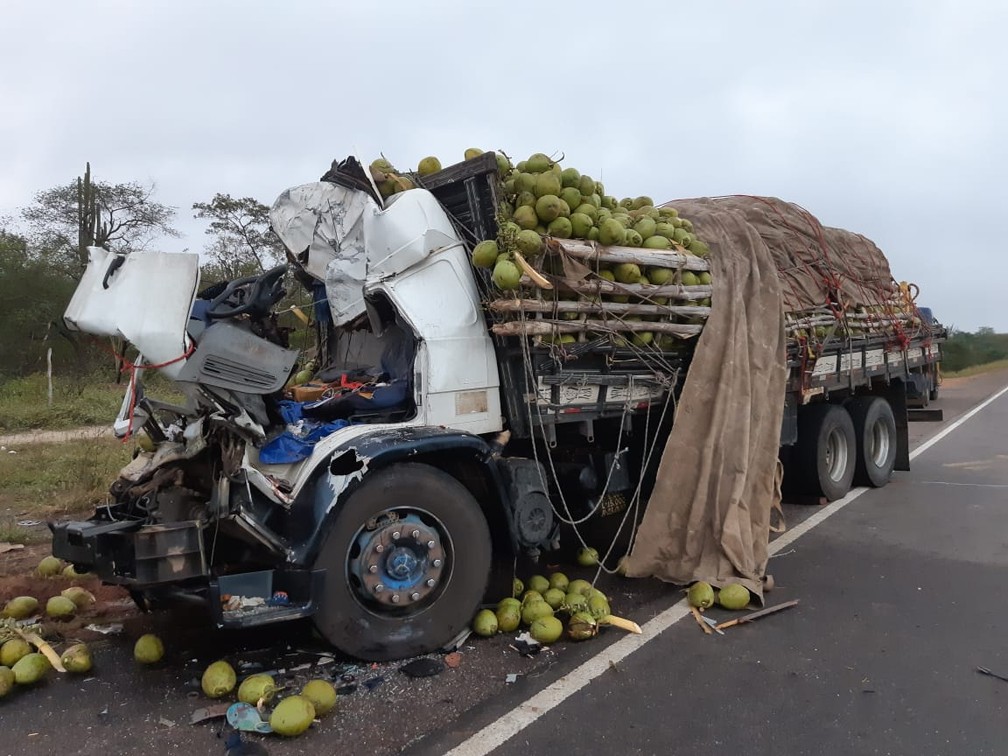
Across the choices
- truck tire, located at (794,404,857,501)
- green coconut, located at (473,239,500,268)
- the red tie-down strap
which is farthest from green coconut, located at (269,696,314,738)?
truck tire, located at (794,404,857,501)

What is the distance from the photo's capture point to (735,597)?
191 inches

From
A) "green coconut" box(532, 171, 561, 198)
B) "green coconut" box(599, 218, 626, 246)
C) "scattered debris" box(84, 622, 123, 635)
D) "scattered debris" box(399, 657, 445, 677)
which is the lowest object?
"scattered debris" box(399, 657, 445, 677)

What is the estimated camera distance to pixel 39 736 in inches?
133

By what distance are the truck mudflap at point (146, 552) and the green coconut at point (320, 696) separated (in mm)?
740

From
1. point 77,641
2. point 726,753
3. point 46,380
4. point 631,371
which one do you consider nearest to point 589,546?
point 631,371

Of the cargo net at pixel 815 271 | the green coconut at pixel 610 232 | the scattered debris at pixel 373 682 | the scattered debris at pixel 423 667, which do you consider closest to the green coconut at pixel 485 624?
the scattered debris at pixel 423 667

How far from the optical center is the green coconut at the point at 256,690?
139 inches

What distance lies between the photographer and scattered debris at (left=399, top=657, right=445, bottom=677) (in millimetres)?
3957

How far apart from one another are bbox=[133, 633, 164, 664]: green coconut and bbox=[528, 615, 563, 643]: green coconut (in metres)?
2.00

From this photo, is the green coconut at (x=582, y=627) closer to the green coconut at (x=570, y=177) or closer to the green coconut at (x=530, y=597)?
the green coconut at (x=530, y=597)

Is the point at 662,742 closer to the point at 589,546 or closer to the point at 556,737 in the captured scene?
the point at 556,737

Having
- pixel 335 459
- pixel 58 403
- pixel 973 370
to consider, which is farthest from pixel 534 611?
pixel 973 370

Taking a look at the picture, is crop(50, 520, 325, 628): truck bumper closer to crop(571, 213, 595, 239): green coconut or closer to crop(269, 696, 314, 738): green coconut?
crop(269, 696, 314, 738): green coconut

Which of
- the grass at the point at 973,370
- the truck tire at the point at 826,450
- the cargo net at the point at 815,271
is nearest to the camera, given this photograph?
the cargo net at the point at 815,271
